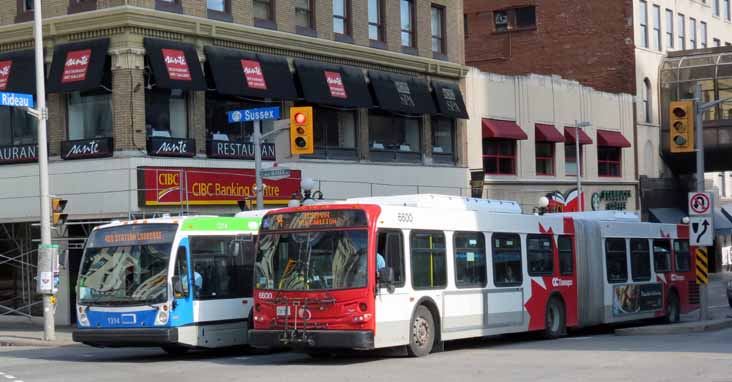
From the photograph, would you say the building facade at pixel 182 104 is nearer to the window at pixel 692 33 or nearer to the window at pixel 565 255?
the window at pixel 565 255

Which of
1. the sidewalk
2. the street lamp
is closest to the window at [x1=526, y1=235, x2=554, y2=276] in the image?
the sidewalk

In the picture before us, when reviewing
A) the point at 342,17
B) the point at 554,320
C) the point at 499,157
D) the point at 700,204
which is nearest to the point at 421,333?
the point at 554,320

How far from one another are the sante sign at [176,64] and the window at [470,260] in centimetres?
1172

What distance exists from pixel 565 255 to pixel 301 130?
6.80 metres

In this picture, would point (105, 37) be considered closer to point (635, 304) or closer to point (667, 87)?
point (635, 304)

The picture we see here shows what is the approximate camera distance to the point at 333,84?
116 feet

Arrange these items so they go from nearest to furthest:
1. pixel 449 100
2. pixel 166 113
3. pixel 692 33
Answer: pixel 166 113
pixel 449 100
pixel 692 33

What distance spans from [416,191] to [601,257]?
13.5 metres

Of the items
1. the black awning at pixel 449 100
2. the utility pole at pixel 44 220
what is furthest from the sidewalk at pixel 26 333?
the black awning at pixel 449 100

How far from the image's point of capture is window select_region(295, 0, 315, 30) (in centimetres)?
3522

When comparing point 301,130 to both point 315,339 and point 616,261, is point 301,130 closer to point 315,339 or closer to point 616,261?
point 616,261

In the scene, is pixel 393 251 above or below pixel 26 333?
above

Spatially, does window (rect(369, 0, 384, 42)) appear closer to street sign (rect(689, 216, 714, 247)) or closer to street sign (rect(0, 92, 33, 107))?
street sign (rect(689, 216, 714, 247))

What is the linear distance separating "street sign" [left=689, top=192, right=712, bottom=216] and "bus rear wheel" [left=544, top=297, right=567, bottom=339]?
578 cm
